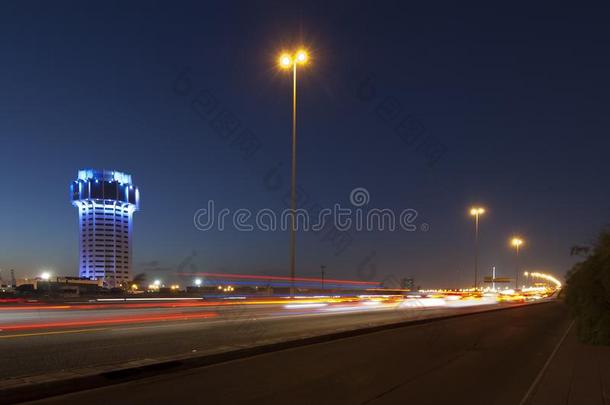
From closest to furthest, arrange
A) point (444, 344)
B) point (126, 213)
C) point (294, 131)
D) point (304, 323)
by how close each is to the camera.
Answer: point (444, 344) < point (304, 323) < point (294, 131) < point (126, 213)

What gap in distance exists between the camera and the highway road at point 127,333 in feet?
37.3

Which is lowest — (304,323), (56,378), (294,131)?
(304,323)

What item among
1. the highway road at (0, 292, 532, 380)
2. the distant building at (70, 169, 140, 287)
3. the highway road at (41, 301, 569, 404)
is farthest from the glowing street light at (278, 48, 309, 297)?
the distant building at (70, 169, 140, 287)

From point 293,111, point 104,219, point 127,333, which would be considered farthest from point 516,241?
point 104,219

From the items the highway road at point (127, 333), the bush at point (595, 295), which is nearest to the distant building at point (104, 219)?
the highway road at point (127, 333)

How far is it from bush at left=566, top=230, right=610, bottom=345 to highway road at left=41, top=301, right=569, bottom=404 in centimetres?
127

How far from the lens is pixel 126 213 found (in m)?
179

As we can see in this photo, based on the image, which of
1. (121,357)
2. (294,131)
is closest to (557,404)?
(121,357)

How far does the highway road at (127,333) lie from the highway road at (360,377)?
1373 millimetres

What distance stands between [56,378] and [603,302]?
14.6 meters

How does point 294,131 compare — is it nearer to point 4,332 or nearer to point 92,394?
point 4,332

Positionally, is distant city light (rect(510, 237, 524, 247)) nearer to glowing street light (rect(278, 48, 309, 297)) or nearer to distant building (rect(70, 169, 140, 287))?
glowing street light (rect(278, 48, 309, 297))

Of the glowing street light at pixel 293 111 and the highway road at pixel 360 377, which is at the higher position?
the glowing street light at pixel 293 111

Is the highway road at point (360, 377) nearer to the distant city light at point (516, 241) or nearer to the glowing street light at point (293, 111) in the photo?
the glowing street light at point (293, 111)
